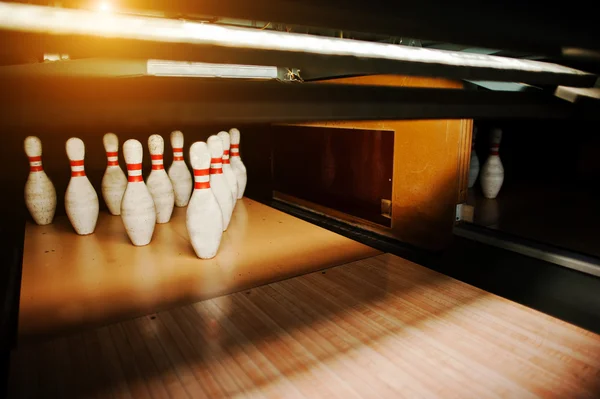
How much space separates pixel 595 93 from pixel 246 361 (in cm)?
101

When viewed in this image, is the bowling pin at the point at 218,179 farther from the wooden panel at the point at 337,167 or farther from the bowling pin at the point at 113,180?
the wooden panel at the point at 337,167

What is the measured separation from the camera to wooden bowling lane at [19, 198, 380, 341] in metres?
1.22

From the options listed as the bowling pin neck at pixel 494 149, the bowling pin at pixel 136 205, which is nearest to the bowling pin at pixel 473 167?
the bowling pin neck at pixel 494 149

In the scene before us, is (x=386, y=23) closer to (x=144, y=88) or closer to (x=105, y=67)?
(x=144, y=88)

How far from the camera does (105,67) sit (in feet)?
6.35

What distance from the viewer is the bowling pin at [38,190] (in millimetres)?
2019

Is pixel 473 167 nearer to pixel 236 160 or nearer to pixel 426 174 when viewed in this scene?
pixel 426 174

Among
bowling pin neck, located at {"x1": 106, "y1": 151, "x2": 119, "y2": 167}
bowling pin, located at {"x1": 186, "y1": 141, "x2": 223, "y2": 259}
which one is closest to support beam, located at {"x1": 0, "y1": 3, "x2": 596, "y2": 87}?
bowling pin, located at {"x1": 186, "y1": 141, "x2": 223, "y2": 259}

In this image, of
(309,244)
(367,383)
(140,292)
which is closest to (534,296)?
(309,244)

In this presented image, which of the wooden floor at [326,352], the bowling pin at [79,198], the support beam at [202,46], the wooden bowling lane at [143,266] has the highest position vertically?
the support beam at [202,46]

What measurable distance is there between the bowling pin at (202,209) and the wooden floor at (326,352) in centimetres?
36

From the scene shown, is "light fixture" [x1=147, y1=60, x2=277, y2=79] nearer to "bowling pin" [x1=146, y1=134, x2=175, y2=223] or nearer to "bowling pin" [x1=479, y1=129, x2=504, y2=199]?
"bowling pin" [x1=146, y1=134, x2=175, y2=223]

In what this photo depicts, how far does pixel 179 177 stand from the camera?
90.3 inches

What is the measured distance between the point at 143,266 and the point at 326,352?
0.85 m
